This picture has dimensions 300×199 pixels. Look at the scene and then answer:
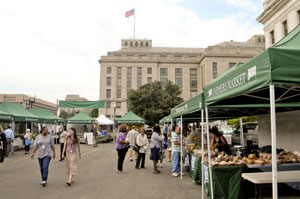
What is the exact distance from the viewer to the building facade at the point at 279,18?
25225 mm

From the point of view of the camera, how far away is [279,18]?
91.6 feet

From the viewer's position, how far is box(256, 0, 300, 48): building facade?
82.8 ft

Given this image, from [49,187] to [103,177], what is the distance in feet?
6.52

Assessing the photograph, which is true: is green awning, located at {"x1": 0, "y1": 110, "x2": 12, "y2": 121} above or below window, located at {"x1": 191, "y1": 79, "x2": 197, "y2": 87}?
below

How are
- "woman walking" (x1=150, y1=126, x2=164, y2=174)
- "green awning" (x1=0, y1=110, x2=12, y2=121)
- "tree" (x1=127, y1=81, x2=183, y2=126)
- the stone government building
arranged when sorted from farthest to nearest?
1. the stone government building
2. "tree" (x1=127, y1=81, x2=183, y2=126)
3. "green awning" (x1=0, y1=110, x2=12, y2=121)
4. "woman walking" (x1=150, y1=126, x2=164, y2=174)

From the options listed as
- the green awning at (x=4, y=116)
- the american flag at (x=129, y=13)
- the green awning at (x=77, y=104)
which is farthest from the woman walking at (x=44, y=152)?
the american flag at (x=129, y=13)

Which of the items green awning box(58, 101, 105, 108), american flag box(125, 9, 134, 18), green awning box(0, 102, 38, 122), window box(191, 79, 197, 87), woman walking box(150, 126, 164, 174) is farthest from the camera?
window box(191, 79, 197, 87)

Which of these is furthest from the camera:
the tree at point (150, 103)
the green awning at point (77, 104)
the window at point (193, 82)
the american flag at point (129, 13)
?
the window at point (193, 82)

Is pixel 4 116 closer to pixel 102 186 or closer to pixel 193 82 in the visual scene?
pixel 102 186

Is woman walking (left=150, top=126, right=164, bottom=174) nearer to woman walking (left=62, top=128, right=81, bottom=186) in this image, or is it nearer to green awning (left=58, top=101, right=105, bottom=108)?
woman walking (left=62, top=128, right=81, bottom=186)

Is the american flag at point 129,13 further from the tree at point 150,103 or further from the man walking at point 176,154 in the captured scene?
the man walking at point 176,154

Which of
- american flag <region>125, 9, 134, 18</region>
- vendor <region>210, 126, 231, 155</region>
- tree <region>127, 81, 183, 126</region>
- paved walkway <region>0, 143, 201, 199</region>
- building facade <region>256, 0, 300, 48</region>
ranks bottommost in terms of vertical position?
paved walkway <region>0, 143, 201, 199</region>

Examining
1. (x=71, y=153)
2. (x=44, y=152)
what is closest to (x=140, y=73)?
(x=71, y=153)

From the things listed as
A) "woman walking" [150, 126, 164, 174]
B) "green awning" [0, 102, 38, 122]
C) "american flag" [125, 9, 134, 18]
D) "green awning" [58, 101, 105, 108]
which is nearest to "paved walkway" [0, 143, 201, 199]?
"woman walking" [150, 126, 164, 174]
